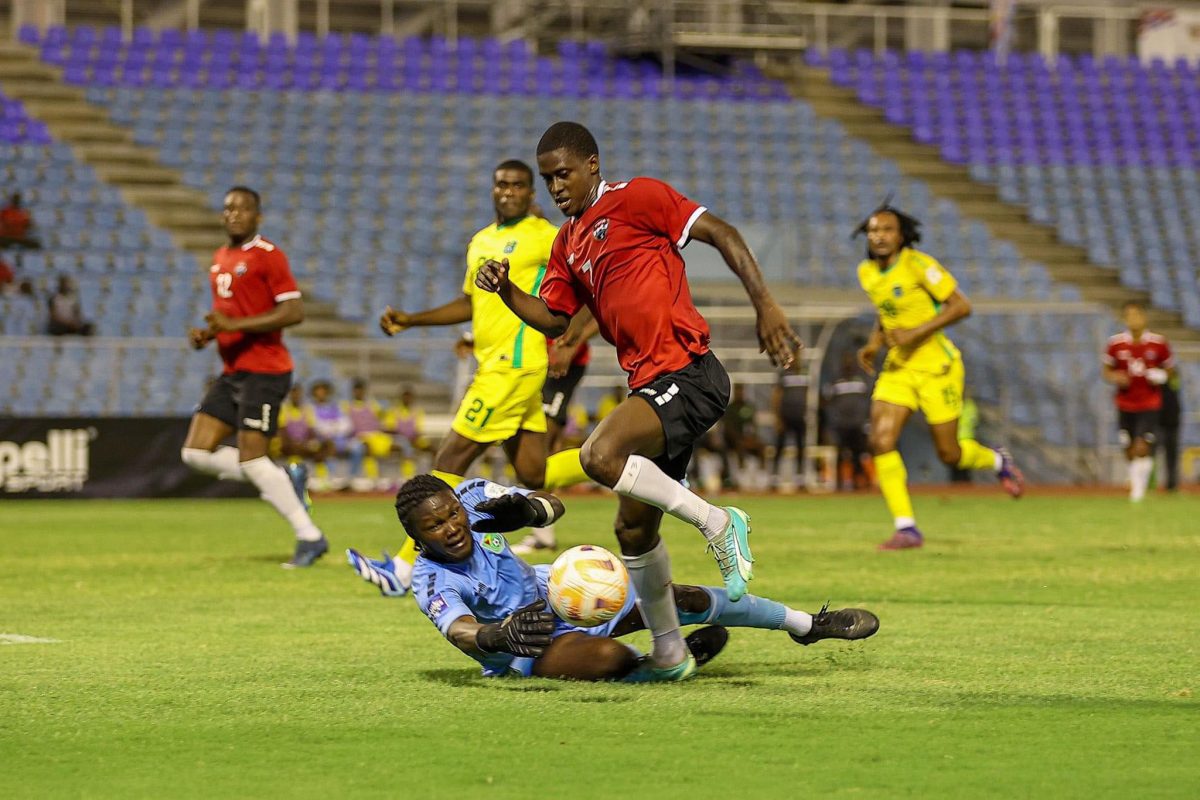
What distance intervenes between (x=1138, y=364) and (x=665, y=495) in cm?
1608

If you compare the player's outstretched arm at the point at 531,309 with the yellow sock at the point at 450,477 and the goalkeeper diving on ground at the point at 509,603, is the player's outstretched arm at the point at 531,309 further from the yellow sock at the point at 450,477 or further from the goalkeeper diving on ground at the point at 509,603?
the yellow sock at the point at 450,477

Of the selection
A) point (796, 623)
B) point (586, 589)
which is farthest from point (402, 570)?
point (586, 589)

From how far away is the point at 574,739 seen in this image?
538 cm

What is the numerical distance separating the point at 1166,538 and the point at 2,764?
11830 mm

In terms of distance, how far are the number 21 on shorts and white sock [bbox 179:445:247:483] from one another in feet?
7.91

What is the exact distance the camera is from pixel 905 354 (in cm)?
1376

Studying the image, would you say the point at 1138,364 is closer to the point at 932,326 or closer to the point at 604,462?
the point at 932,326

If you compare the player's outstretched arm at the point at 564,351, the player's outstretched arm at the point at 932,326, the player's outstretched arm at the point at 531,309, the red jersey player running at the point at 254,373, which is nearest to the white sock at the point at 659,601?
the player's outstretched arm at the point at 531,309

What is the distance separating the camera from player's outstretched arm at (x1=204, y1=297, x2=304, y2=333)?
38.6 ft

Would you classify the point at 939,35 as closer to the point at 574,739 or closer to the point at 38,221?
the point at 38,221

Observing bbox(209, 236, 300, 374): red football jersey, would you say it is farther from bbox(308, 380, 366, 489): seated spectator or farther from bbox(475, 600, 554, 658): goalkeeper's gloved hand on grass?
bbox(308, 380, 366, 489): seated spectator

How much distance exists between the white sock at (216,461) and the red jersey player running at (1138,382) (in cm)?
1215

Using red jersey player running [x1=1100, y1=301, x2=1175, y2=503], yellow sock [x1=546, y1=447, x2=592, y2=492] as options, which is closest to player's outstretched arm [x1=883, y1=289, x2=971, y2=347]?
yellow sock [x1=546, y1=447, x2=592, y2=492]

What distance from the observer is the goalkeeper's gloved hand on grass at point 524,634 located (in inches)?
236
